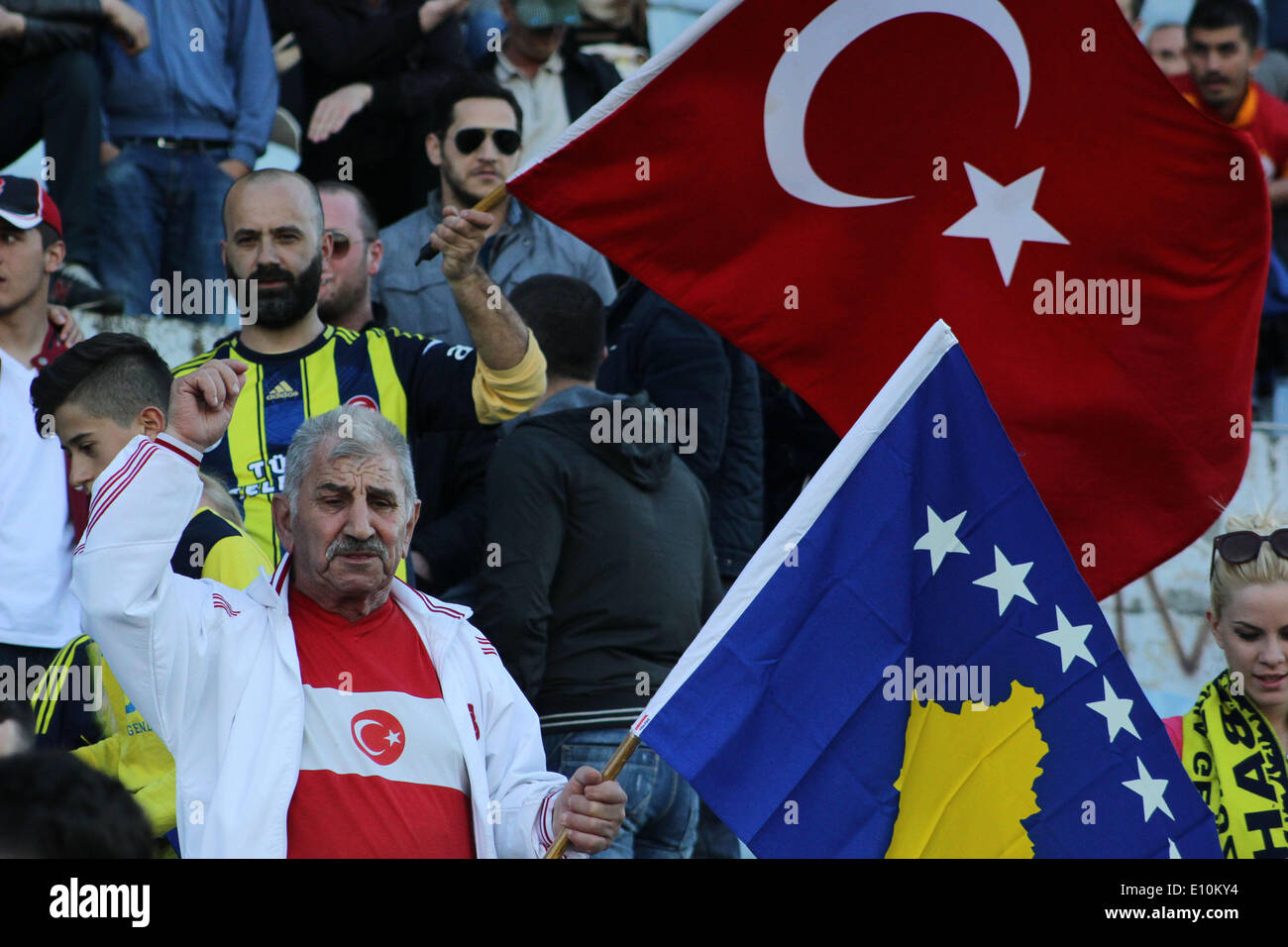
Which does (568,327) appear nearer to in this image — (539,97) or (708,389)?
(708,389)

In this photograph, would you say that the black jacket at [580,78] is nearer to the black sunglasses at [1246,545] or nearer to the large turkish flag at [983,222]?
the large turkish flag at [983,222]

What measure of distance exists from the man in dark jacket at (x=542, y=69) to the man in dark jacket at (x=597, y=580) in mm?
2565

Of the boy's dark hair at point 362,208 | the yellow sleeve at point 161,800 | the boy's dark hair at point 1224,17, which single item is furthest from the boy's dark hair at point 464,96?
the boy's dark hair at point 1224,17

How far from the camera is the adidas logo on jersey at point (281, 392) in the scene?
18.2 ft

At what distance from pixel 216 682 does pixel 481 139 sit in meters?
3.37

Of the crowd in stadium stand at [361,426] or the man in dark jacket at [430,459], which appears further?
the man in dark jacket at [430,459]

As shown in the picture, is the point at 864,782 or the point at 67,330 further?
the point at 67,330

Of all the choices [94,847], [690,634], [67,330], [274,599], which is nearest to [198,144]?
[67,330]

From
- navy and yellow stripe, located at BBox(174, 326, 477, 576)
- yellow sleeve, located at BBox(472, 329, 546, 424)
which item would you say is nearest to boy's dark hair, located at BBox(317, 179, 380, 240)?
navy and yellow stripe, located at BBox(174, 326, 477, 576)

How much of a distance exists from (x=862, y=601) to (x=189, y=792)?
1596mm

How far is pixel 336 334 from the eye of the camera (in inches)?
224

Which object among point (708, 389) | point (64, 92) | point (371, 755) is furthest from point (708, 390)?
point (64, 92)

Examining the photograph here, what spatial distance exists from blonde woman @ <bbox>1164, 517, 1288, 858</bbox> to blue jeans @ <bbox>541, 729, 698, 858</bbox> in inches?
53.8
